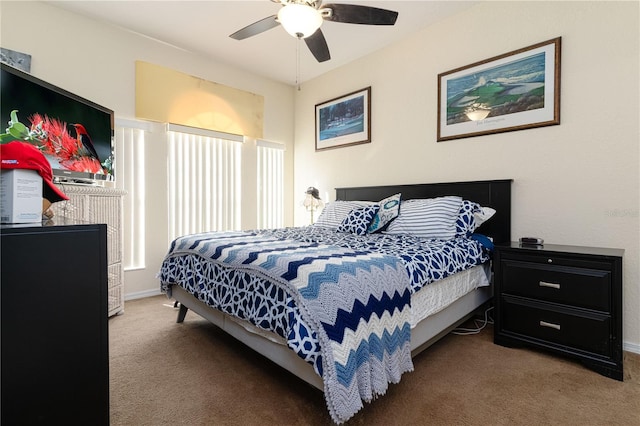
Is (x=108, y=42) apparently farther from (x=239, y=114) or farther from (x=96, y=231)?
(x=96, y=231)

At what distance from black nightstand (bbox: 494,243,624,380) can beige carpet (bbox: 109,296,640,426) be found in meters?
0.10

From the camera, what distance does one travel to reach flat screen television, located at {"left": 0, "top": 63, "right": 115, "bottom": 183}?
2.07 meters

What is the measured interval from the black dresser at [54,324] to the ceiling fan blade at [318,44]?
1.98 meters

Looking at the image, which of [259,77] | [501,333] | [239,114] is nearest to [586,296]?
[501,333]

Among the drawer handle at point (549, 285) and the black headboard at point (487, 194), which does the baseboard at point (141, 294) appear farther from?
the drawer handle at point (549, 285)

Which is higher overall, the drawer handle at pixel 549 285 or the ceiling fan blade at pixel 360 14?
the ceiling fan blade at pixel 360 14

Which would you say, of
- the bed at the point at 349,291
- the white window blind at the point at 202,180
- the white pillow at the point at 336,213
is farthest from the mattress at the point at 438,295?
the white window blind at the point at 202,180

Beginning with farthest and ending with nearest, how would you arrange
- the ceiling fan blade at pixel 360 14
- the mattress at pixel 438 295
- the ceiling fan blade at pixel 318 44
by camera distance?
the ceiling fan blade at pixel 318 44 < the ceiling fan blade at pixel 360 14 < the mattress at pixel 438 295

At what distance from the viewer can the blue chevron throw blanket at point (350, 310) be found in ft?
3.84

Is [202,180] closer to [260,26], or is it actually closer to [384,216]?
[260,26]

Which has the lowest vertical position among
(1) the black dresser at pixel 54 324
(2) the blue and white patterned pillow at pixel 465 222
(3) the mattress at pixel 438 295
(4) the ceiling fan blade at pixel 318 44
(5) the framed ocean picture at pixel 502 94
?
(3) the mattress at pixel 438 295

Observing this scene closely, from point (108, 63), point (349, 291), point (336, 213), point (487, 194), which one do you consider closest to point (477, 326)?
point (487, 194)

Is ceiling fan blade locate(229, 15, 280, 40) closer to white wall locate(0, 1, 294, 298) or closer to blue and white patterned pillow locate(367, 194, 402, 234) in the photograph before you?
white wall locate(0, 1, 294, 298)

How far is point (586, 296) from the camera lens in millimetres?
1811
